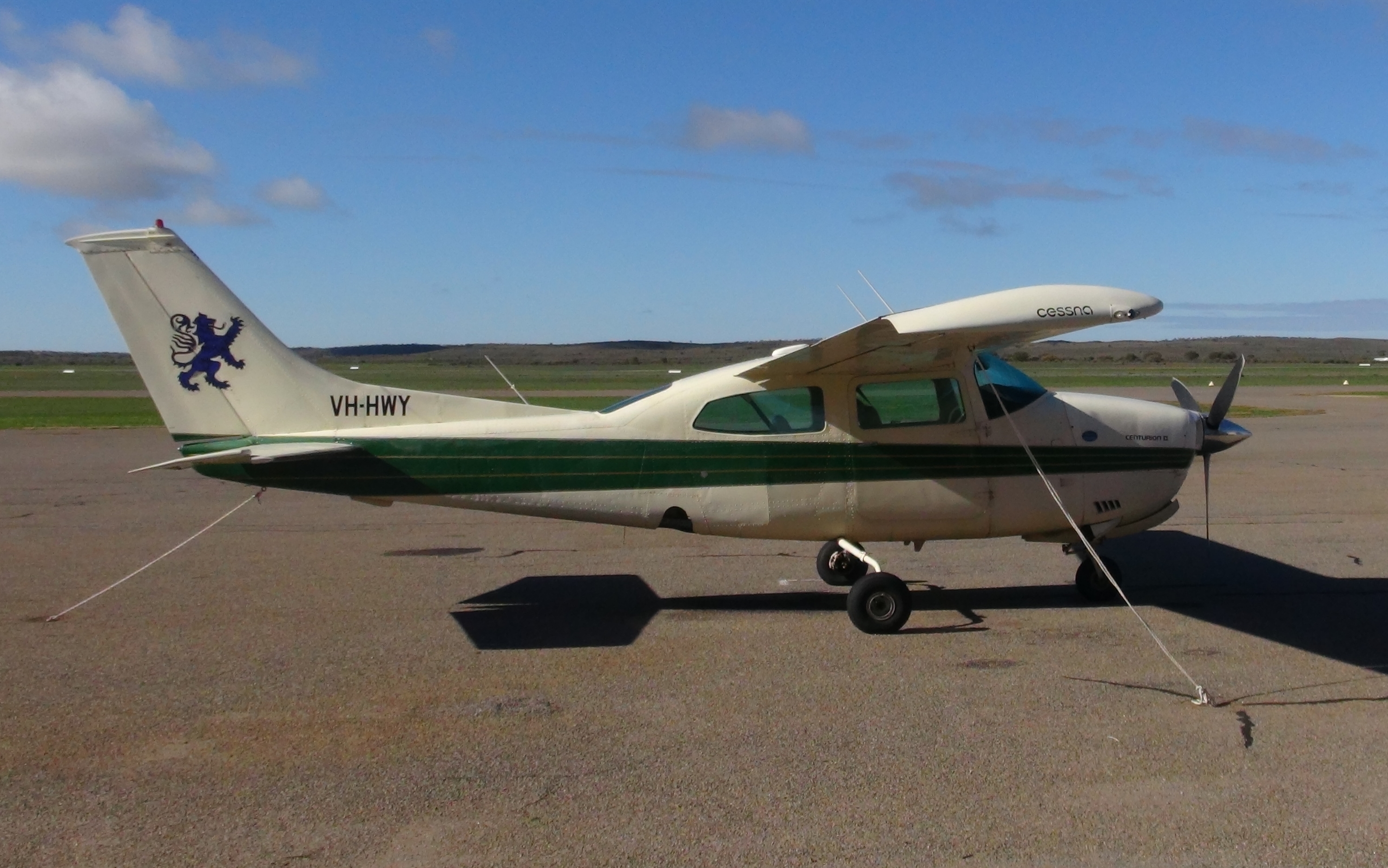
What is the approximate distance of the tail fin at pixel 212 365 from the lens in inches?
296

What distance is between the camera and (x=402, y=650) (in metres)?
7.27

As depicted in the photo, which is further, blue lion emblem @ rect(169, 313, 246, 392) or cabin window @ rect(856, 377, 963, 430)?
cabin window @ rect(856, 377, 963, 430)

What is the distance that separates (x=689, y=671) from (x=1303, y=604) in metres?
4.94

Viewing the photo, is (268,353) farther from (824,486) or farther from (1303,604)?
(1303,604)

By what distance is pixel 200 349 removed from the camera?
303 inches

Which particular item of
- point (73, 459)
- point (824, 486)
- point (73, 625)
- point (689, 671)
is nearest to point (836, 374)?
point (824, 486)

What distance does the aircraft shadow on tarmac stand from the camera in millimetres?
7535

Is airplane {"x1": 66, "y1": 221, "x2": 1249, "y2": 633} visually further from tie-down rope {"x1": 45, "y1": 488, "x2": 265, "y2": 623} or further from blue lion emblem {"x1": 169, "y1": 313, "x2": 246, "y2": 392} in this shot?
tie-down rope {"x1": 45, "y1": 488, "x2": 265, "y2": 623}

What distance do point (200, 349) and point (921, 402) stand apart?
16.8ft

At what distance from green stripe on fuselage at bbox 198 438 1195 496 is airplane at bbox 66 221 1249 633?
0.01m

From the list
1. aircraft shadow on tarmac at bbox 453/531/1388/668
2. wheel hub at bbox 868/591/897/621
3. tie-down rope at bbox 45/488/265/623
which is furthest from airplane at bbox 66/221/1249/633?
tie-down rope at bbox 45/488/265/623

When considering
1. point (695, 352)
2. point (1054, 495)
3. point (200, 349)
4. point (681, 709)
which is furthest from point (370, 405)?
point (695, 352)

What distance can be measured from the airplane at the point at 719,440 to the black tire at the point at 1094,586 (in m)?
0.01

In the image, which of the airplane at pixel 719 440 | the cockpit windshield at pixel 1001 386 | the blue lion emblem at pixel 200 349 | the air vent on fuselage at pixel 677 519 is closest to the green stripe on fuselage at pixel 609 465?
the airplane at pixel 719 440
